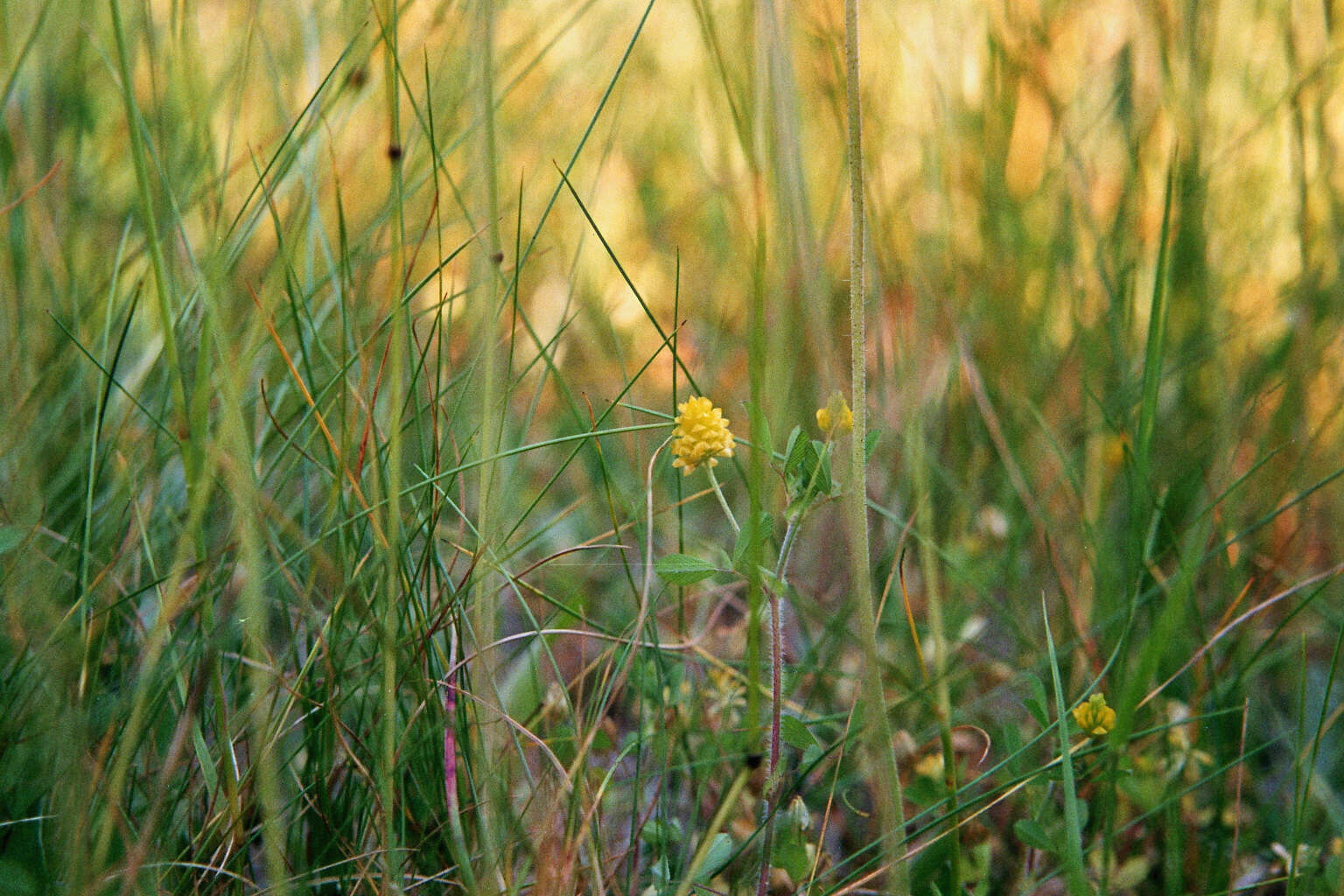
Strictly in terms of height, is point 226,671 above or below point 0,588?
below

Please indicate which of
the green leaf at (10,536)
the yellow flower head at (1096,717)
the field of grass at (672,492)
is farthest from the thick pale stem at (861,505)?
the green leaf at (10,536)

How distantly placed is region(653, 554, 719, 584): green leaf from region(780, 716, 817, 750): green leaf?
0.11 meters

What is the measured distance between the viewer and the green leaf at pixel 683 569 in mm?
606

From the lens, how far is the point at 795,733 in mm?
645

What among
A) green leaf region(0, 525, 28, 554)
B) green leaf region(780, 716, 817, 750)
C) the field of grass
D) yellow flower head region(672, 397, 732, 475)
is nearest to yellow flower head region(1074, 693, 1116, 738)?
the field of grass

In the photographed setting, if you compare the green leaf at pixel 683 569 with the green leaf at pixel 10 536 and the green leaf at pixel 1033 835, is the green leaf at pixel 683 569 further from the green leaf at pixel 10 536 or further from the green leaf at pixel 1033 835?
the green leaf at pixel 10 536

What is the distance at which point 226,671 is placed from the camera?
804 millimetres

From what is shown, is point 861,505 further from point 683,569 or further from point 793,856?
point 793,856

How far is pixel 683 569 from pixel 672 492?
3.16ft

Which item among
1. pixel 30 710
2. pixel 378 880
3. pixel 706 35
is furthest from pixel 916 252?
pixel 30 710

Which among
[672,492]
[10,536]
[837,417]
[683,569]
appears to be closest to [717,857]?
[683,569]

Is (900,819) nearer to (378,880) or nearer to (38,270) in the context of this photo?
(378,880)

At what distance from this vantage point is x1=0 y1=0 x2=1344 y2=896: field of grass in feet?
2.07

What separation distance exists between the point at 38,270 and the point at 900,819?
3.30 feet
